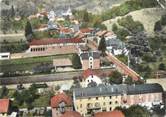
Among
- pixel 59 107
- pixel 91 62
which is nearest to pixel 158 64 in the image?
pixel 91 62

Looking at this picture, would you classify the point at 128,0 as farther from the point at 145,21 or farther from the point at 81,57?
the point at 81,57

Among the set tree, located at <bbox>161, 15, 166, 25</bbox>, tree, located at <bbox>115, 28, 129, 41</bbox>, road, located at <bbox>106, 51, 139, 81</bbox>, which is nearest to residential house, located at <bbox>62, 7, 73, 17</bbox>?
tree, located at <bbox>115, 28, 129, 41</bbox>

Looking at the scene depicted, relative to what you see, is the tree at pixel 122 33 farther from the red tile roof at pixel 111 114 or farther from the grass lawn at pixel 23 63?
the red tile roof at pixel 111 114

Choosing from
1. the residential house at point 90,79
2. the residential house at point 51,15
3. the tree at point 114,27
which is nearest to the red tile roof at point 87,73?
the residential house at point 90,79

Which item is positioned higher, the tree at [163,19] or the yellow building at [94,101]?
the tree at [163,19]

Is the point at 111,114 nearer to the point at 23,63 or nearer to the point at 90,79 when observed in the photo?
the point at 90,79

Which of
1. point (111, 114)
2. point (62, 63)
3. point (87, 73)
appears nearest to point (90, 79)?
point (87, 73)

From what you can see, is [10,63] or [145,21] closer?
[10,63]
